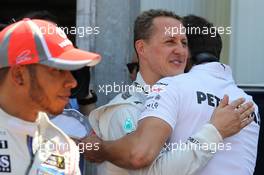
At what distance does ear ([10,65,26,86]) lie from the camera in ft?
5.88

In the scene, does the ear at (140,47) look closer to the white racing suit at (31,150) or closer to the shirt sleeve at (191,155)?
the shirt sleeve at (191,155)

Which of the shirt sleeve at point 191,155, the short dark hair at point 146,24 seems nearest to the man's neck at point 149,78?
the short dark hair at point 146,24

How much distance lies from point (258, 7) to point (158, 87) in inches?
73.7

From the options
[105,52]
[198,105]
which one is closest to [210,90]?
[198,105]

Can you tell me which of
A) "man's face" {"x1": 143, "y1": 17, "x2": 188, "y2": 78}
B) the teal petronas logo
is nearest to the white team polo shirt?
the teal petronas logo

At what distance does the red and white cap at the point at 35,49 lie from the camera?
69.6 inches

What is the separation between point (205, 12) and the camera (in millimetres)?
4148

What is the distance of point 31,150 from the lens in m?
1.82

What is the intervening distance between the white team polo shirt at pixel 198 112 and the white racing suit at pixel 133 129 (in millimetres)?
66

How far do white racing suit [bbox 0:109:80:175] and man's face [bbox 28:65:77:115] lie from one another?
0.05 metres

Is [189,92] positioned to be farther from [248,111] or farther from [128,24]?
[128,24]

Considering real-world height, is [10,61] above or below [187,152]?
above

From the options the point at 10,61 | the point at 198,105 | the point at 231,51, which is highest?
the point at 10,61

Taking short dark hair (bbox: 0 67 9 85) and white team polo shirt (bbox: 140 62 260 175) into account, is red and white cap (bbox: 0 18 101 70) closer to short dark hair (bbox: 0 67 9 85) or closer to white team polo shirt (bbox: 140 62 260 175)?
short dark hair (bbox: 0 67 9 85)
